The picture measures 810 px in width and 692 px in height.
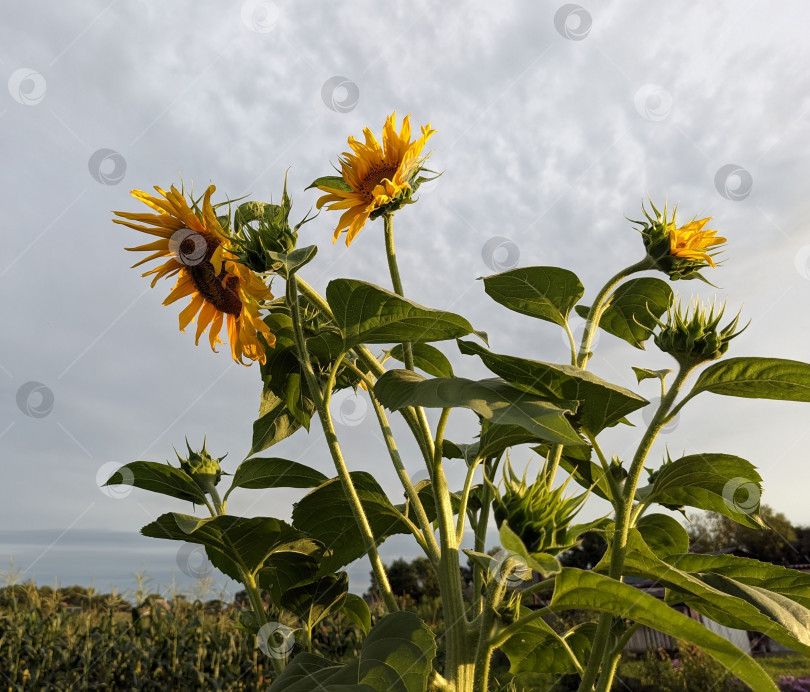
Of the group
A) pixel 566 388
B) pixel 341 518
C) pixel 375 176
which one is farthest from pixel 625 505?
pixel 375 176

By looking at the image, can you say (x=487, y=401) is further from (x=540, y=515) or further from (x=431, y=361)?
(x=431, y=361)

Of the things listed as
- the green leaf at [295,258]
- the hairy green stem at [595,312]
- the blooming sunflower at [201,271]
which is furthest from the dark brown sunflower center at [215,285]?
the hairy green stem at [595,312]

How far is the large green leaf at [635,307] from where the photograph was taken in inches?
37.6

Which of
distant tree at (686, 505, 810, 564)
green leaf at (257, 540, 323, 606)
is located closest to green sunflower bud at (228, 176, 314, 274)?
green leaf at (257, 540, 323, 606)

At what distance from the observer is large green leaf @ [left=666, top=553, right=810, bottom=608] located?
79 cm

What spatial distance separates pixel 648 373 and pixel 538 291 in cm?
24

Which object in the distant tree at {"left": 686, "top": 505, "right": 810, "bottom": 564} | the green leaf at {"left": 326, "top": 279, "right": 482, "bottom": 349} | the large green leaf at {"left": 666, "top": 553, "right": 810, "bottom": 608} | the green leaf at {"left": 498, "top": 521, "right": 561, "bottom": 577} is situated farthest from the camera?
the distant tree at {"left": 686, "top": 505, "right": 810, "bottom": 564}

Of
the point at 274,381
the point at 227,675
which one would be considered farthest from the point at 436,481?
the point at 227,675

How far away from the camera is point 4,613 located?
10.1ft

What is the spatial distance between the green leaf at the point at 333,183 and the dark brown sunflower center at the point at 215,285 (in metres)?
0.19

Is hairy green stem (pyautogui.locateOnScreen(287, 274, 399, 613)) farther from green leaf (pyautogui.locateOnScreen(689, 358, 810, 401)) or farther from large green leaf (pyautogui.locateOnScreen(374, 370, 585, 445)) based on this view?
green leaf (pyautogui.locateOnScreen(689, 358, 810, 401))

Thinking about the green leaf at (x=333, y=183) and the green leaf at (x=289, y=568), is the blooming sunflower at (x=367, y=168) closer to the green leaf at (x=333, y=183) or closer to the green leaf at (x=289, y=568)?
the green leaf at (x=333, y=183)

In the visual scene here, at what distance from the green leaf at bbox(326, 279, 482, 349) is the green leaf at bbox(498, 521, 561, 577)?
0.25 m

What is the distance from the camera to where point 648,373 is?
943 millimetres
